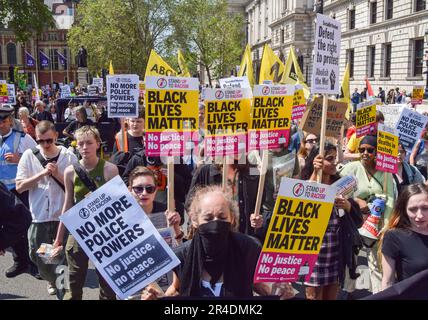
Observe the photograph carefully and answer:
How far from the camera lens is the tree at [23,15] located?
26.4m

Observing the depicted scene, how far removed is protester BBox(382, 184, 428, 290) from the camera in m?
3.26

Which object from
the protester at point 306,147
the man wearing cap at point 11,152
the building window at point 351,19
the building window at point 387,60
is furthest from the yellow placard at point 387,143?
the building window at point 351,19

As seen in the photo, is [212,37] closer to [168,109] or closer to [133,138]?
[133,138]

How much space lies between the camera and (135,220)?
115 inches

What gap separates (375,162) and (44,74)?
93.9 m

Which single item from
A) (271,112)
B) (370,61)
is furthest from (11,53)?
(271,112)

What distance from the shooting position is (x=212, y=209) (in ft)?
9.95

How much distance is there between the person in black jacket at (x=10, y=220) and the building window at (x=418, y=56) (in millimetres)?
35659

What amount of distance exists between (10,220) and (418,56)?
1433 inches

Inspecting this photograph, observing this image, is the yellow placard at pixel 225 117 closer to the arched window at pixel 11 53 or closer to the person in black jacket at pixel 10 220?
the person in black jacket at pixel 10 220

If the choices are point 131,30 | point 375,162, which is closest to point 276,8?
point 131,30

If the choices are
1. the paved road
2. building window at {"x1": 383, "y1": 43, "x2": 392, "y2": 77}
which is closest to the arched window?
building window at {"x1": 383, "y1": 43, "x2": 392, "y2": 77}
